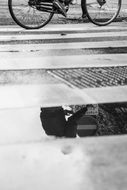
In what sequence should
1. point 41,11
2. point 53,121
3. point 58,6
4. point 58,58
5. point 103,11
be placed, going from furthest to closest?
point 103,11
point 41,11
point 58,6
point 58,58
point 53,121

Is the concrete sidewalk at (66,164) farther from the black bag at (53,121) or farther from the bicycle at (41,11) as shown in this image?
the bicycle at (41,11)

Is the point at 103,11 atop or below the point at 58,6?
below

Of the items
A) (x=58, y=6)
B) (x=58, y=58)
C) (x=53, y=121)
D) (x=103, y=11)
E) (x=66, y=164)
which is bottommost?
(x=103, y=11)

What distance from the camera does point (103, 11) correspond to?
1021 cm

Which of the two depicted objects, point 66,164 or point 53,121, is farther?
point 53,121

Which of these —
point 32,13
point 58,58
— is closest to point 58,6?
point 32,13

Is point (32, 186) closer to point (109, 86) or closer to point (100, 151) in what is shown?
point (100, 151)

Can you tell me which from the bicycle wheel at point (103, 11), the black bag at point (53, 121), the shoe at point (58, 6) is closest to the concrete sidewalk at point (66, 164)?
the black bag at point (53, 121)

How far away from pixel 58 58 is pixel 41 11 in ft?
6.89

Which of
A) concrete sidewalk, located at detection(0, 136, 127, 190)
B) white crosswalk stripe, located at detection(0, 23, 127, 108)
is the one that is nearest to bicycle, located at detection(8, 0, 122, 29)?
white crosswalk stripe, located at detection(0, 23, 127, 108)

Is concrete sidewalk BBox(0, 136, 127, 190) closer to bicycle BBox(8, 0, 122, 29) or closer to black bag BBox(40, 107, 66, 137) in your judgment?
black bag BBox(40, 107, 66, 137)

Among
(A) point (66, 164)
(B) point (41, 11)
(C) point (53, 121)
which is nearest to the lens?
(A) point (66, 164)

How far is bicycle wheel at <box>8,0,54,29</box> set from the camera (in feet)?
26.5

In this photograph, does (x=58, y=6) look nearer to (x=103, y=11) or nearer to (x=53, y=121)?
(x=103, y=11)
